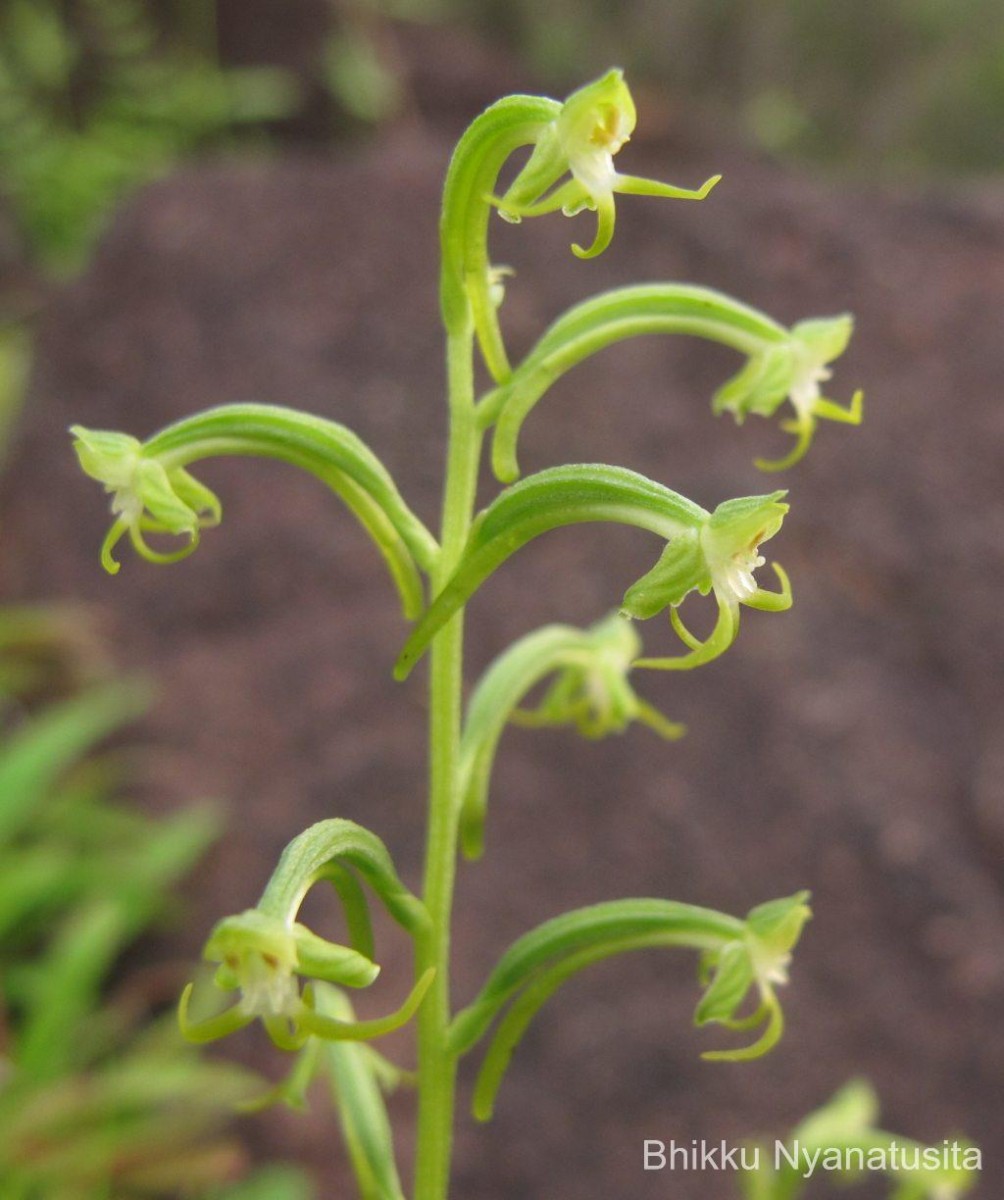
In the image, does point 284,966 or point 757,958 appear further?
point 757,958

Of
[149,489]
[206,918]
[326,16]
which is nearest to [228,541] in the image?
[206,918]

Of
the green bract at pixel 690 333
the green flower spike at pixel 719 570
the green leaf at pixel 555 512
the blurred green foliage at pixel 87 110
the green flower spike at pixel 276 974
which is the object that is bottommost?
the green flower spike at pixel 276 974

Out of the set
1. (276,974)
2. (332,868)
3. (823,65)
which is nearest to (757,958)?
(332,868)

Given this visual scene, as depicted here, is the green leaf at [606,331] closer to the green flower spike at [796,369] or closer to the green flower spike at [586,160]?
the green flower spike at [796,369]

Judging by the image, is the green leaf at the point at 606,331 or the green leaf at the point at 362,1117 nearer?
the green leaf at the point at 606,331

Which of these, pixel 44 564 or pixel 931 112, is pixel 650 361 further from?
pixel 931 112

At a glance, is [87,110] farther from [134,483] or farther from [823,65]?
[134,483]

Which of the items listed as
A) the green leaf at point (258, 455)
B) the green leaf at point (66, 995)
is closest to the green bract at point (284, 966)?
the green leaf at point (258, 455)
